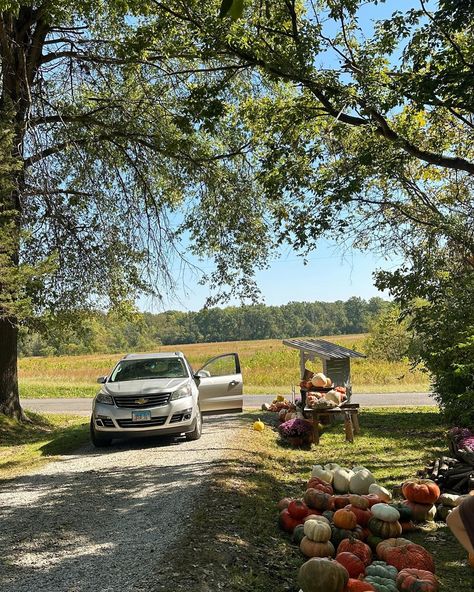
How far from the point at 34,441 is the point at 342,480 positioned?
8.39 metres

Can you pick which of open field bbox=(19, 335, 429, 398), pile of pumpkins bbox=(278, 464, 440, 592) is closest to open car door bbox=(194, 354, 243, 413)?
pile of pumpkins bbox=(278, 464, 440, 592)

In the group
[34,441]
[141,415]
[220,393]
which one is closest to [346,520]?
[141,415]

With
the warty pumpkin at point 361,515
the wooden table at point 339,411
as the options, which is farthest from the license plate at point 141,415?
the warty pumpkin at point 361,515

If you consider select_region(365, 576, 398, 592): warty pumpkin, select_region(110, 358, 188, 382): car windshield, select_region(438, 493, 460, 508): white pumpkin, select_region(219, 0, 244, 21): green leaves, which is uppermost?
select_region(219, 0, 244, 21): green leaves

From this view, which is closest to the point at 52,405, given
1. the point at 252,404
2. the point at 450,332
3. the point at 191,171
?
the point at 252,404

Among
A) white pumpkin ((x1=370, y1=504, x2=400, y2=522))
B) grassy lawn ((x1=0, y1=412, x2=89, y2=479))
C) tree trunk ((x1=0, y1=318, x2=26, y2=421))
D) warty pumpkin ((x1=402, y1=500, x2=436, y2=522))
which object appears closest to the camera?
white pumpkin ((x1=370, y1=504, x2=400, y2=522))

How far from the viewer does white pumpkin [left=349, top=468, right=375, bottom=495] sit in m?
6.65

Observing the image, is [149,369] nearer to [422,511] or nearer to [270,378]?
[422,511]

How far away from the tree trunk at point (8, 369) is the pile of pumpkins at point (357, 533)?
1012 centimetres

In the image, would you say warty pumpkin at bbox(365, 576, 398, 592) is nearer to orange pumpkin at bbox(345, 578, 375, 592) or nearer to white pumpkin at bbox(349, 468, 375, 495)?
orange pumpkin at bbox(345, 578, 375, 592)

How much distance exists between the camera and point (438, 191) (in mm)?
15984

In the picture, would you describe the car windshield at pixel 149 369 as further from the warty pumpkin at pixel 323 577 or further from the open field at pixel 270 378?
the open field at pixel 270 378

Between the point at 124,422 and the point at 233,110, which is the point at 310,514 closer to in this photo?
the point at 124,422

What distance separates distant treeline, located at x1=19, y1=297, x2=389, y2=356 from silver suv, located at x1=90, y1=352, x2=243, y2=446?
2.79 meters
